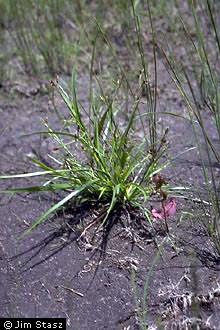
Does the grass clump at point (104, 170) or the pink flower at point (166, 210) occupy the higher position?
the grass clump at point (104, 170)

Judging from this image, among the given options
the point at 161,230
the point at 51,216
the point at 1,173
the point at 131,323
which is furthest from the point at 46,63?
the point at 131,323

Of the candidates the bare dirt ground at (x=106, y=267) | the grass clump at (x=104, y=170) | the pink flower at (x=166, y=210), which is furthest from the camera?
the grass clump at (x=104, y=170)

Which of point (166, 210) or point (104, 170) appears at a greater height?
point (104, 170)

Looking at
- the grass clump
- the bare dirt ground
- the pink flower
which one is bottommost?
the bare dirt ground

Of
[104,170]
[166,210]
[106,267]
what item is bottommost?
[106,267]

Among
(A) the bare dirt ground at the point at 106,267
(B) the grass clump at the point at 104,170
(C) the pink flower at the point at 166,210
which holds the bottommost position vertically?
(A) the bare dirt ground at the point at 106,267
